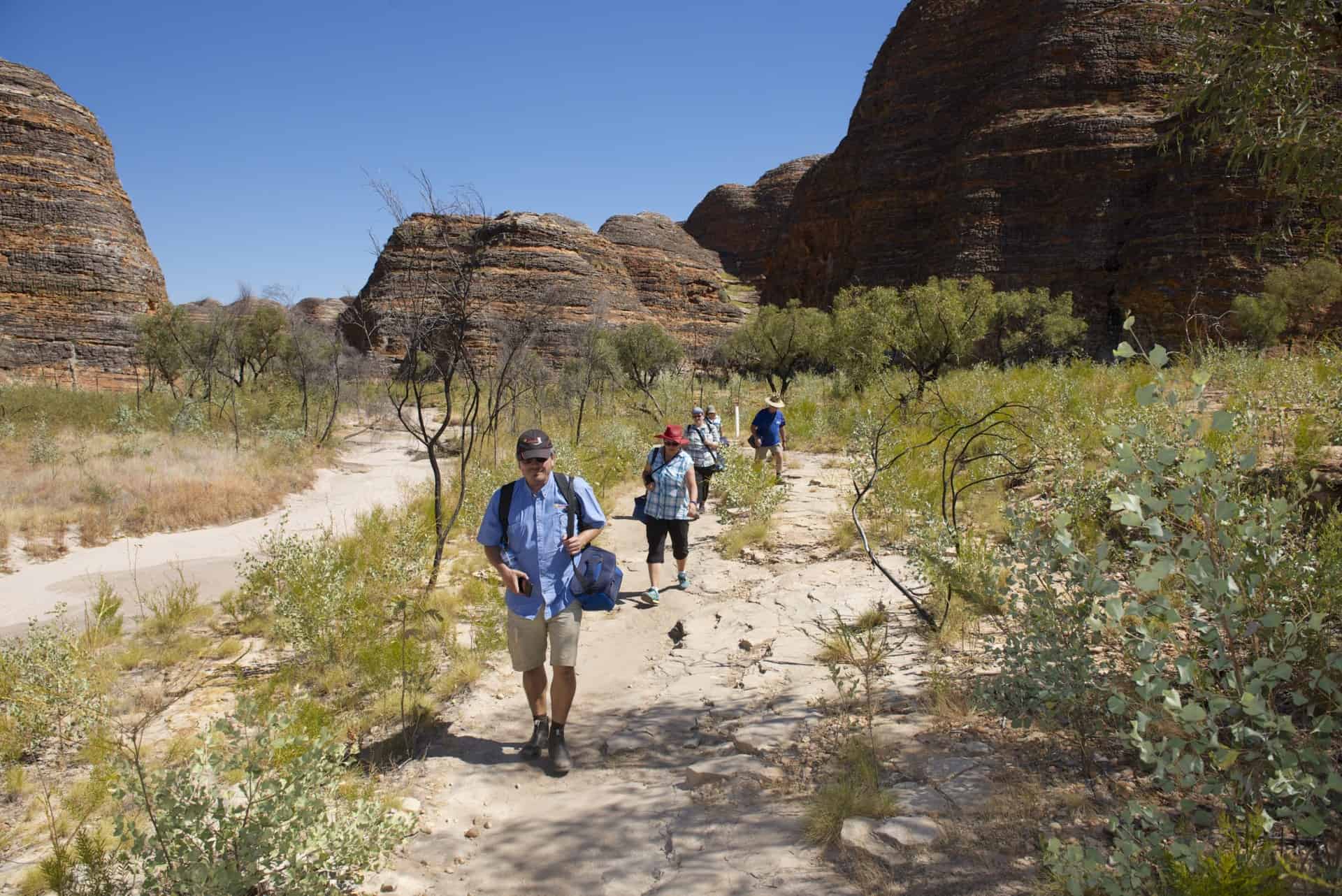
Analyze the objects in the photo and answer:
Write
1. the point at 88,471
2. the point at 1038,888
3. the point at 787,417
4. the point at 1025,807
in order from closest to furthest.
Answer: the point at 1038,888
the point at 1025,807
the point at 88,471
the point at 787,417

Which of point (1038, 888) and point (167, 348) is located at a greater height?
point (167, 348)

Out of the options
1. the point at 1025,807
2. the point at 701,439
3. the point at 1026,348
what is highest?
the point at 1026,348

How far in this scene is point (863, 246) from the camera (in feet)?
161

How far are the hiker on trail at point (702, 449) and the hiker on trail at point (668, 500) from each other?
2.13m

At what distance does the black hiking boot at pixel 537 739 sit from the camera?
4102 mm

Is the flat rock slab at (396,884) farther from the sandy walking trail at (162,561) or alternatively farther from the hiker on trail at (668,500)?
the sandy walking trail at (162,561)

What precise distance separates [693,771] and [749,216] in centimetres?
9819

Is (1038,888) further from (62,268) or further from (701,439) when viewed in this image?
(62,268)

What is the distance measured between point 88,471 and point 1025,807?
1531cm

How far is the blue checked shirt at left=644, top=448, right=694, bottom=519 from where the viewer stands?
681cm

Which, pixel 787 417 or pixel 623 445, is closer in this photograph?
pixel 623 445

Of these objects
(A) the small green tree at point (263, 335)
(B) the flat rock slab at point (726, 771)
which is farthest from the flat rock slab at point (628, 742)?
(A) the small green tree at point (263, 335)

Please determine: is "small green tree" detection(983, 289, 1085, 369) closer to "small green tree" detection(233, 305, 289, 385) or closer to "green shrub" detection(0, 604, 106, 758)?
"small green tree" detection(233, 305, 289, 385)

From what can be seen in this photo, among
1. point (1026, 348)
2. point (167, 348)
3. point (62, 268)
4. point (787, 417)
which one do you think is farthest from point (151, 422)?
point (1026, 348)
